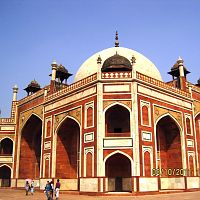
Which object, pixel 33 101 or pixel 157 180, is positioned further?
pixel 33 101

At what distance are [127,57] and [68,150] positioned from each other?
10.4 meters

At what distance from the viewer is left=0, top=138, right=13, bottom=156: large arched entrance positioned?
31.4 m

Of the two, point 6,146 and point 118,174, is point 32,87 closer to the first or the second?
point 6,146

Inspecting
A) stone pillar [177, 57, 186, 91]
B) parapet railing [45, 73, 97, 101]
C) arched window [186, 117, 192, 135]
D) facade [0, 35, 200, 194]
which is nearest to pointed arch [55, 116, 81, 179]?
facade [0, 35, 200, 194]

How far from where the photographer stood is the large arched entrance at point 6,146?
31350 mm

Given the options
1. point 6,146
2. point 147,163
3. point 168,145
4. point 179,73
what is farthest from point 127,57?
point 6,146

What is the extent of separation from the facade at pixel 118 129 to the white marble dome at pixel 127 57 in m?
0.13

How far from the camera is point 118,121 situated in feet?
65.1

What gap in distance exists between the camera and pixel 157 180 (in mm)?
18109

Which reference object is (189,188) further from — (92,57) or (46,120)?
(92,57)

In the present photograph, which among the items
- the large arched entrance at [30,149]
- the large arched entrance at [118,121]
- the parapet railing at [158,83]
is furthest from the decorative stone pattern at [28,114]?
the parapet railing at [158,83]

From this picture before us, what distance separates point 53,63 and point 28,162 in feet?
36.4

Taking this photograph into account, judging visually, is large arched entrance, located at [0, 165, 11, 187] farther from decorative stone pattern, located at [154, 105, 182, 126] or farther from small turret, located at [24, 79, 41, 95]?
decorative stone pattern, located at [154, 105, 182, 126]

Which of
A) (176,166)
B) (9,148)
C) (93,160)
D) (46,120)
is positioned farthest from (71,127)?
(9,148)
